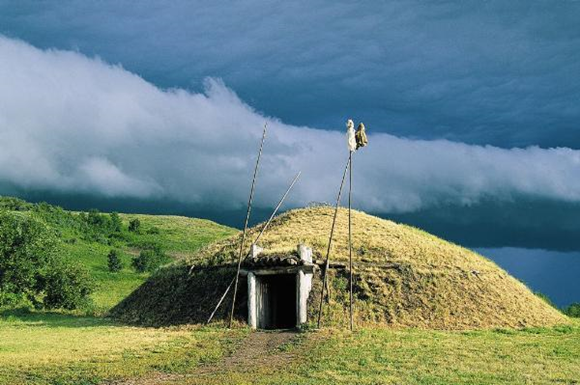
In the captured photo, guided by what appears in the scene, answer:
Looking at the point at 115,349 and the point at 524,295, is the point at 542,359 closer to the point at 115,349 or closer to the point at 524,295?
the point at 524,295

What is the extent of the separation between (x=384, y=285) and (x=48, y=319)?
2337 cm

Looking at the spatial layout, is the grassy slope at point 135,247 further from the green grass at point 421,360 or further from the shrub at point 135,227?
the green grass at point 421,360

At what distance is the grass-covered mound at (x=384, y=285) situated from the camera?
3344cm

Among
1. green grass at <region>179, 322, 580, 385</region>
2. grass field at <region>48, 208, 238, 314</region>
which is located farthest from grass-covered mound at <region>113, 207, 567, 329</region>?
grass field at <region>48, 208, 238, 314</region>

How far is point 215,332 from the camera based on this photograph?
104 ft

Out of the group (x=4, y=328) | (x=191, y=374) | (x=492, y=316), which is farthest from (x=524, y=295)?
(x=4, y=328)

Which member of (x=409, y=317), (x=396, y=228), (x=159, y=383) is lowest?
(x=159, y=383)

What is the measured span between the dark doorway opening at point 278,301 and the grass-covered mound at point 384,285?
1554mm

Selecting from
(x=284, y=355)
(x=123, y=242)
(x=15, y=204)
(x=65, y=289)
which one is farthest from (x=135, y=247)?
(x=284, y=355)

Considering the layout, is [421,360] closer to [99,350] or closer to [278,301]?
[99,350]

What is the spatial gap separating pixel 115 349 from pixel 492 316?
65.3ft

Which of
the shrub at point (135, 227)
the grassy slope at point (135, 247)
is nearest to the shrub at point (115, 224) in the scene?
the shrub at point (135, 227)

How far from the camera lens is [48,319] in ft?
141

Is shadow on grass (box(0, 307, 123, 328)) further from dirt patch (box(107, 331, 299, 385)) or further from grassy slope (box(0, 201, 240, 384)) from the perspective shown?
dirt patch (box(107, 331, 299, 385))
